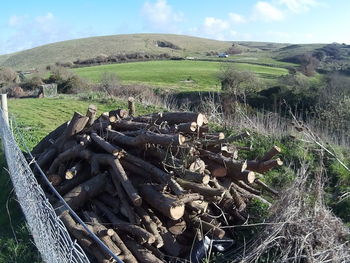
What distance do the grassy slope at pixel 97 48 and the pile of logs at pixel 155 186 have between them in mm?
67648

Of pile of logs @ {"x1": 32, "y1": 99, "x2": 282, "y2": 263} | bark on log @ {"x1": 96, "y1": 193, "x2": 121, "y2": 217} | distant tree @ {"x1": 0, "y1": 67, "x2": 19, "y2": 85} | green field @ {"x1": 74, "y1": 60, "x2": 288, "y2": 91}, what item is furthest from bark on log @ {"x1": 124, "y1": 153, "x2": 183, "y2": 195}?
green field @ {"x1": 74, "y1": 60, "x2": 288, "y2": 91}

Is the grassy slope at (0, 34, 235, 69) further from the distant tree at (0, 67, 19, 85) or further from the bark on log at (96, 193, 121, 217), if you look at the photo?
the bark on log at (96, 193, 121, 217)

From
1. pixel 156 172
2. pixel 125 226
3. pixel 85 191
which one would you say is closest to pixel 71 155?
pixel 85 191

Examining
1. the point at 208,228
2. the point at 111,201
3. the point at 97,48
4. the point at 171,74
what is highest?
the point at 97,48

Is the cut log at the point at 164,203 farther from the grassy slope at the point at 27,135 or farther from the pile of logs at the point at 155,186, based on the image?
the grassy slope at the point at 27,135

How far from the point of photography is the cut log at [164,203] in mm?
4934

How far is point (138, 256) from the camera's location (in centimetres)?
491

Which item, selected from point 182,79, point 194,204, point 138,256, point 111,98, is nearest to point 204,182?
point 194,204

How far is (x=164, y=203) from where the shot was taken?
5016 millimetres

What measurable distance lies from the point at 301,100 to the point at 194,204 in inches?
827

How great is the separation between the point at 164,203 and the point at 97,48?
281ft

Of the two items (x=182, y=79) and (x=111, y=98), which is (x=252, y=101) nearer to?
(x=111, y=98)

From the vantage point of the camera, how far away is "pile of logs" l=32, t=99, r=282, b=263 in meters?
5.07

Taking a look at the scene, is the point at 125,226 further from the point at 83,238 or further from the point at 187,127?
the point at 187,127
